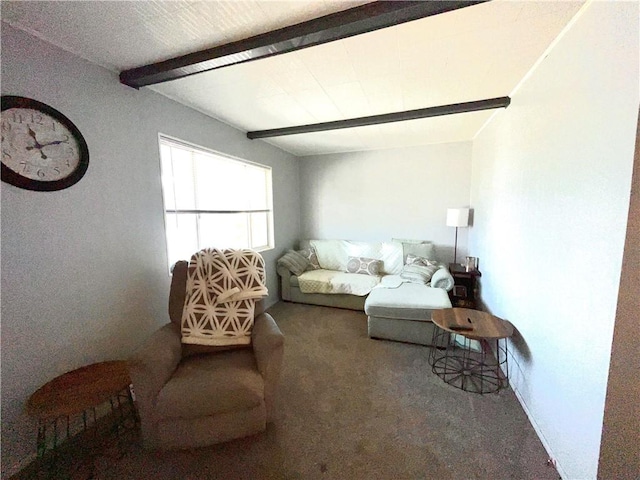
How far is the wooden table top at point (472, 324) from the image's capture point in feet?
5.74

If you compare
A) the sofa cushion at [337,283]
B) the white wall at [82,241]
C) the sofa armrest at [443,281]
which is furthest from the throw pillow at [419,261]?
the white wall at [82,241]

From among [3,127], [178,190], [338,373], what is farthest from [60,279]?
[338,373]

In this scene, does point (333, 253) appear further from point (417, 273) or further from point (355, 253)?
point (417, 273)

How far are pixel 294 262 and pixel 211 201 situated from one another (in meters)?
1.52

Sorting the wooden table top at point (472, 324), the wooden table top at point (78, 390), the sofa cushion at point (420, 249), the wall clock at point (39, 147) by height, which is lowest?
the wooden table top at point (78, 390)

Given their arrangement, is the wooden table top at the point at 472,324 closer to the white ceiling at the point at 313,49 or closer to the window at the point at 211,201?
the white ceiling at the point at 313,49

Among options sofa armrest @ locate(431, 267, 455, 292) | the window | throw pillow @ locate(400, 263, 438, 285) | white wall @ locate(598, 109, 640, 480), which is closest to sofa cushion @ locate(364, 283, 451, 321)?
sofa armrest @ locate(431, 267, 455, 292)

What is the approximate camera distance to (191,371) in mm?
1482

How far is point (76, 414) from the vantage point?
1355 millimetres

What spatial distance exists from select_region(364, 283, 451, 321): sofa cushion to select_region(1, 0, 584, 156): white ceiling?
6.44ft

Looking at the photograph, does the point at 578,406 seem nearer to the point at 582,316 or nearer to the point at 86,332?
the point at 582,316

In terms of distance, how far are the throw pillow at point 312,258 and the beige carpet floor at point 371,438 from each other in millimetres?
1958

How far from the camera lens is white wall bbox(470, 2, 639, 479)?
0.99m

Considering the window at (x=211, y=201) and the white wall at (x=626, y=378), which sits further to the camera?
the window at (x=211, y=201)
